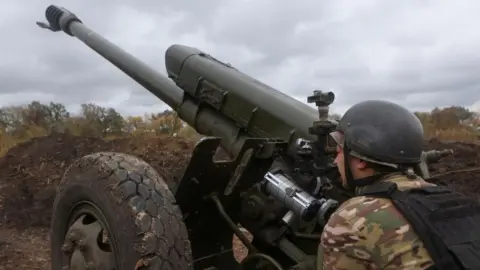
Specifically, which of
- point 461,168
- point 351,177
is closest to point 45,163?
point 461,168

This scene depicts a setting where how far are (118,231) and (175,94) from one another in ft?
9.47

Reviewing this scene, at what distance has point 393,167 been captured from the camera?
2377 mm

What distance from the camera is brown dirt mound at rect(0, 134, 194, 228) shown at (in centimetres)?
895

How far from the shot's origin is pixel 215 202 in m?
3.91

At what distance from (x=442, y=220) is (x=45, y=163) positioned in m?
9.18

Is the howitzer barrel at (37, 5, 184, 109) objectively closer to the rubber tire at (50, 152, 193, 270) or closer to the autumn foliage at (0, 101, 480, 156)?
the rubber tire at (50, 152, 193, 270)

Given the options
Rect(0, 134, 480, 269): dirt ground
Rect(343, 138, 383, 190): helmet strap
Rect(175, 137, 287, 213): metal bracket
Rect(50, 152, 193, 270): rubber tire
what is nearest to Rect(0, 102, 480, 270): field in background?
Rect(0, 134, 480, 269): dirt ground

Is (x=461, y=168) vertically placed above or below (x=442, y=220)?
above

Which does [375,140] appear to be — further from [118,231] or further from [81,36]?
Answer: [81,36]

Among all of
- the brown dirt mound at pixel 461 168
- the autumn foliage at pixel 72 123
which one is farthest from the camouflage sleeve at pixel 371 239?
the autumn foliage at pixel 72 123

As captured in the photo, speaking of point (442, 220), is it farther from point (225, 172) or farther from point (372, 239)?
point (225, 172)

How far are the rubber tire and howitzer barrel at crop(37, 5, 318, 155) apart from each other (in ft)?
3.99

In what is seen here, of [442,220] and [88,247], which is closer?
[442,220]

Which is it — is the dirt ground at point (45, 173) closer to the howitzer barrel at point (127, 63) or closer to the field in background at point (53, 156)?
the field in background at point (53, 156)
